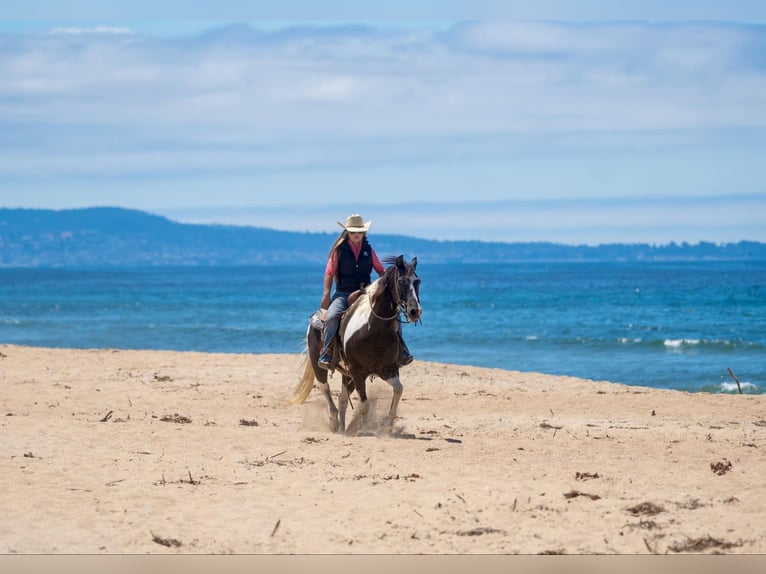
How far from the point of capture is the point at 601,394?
18.1 meters

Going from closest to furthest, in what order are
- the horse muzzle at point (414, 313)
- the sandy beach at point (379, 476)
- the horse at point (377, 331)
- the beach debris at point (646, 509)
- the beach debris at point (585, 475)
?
the sandy beach at point (379, 476) → the beach debris at point (646, 509) → the beach debris at point (585, 475) → the horse muzzle at point (414, 313) → the horse at point (377, 331)

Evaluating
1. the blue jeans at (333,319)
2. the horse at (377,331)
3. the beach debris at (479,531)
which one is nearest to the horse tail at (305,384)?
the horse at (377,331)

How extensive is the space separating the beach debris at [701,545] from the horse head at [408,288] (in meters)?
4.55

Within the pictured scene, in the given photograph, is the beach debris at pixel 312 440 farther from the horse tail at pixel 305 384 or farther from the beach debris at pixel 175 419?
the beach debris at pixel 175 419

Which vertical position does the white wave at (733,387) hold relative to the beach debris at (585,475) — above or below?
below

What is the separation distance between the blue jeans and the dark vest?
0.63ft

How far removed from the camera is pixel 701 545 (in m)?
7.45

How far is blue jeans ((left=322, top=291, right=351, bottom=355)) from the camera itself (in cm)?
1281

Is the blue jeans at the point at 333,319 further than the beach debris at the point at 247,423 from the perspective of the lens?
No

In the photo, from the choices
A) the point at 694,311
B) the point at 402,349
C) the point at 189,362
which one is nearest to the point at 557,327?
the point at 694,311

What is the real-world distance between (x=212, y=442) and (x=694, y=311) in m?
47.0

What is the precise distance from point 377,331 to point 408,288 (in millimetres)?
877

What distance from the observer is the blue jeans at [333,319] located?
42.0 feet

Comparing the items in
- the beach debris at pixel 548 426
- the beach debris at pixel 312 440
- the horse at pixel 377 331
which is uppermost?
the horse at pixel 377 331
